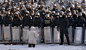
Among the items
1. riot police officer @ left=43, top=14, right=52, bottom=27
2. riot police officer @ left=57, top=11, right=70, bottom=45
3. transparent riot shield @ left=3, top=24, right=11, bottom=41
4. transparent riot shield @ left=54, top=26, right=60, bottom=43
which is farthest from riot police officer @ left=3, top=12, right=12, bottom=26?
riot police officer @ left=57, top=11, right=70, bottom=45

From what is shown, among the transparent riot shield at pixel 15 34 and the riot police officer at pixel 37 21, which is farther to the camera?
the transparent riot shield at pixel 15 34

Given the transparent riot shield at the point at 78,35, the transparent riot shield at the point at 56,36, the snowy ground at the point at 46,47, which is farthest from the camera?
the transparent riot shield at the point at 56,36

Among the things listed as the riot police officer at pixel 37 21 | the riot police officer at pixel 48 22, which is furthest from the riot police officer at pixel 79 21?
the riot police officer at pixel 37 21

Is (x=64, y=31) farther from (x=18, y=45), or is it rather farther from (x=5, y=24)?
(x=5, y=24)

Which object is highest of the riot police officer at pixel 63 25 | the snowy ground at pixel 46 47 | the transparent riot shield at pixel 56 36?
the riot police officer at pixel 63 25

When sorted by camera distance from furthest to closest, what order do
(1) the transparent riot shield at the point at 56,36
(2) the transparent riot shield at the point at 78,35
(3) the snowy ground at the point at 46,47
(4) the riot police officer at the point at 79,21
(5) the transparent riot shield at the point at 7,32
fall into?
1. (5) the transparent riot shield at the point at 7,32
2. (1) the transparent riot shield at the point at 56,36
3. (2) the transparent riot shield at the point at 78,35
4. (4) the riot police officer at the point at 79,21
5. (3) the snowy ground at the point at 46,47

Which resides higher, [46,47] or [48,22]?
[48,22]

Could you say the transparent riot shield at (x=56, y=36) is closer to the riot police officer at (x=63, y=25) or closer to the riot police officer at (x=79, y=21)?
the riot police officer at (x=63, y=25)

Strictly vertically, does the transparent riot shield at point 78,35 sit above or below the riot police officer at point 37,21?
below

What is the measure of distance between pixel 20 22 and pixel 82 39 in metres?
3.32

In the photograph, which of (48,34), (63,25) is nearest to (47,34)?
(48,34)

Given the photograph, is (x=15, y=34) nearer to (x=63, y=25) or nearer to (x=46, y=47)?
(x=46, y=47)

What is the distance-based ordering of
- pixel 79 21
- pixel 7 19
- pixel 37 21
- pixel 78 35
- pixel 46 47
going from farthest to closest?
1. pixel 7 19
2. pixel 37 21
3. pixel 78 35
4. pixel 79 21
5. pixel 46 47

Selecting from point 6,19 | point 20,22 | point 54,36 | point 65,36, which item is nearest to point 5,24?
point 6,19
